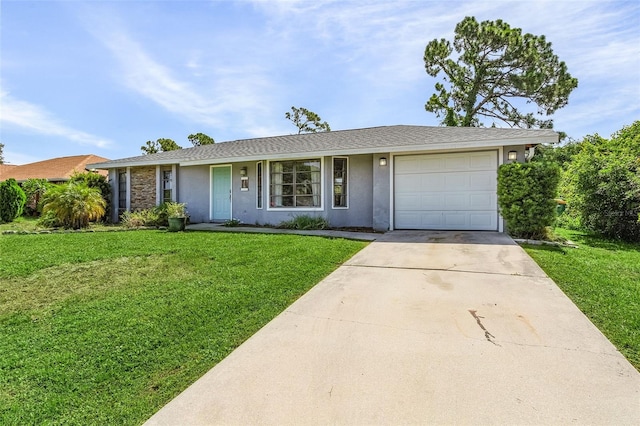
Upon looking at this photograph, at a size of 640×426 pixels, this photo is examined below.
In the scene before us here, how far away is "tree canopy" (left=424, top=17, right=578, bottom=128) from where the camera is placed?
19.0 m

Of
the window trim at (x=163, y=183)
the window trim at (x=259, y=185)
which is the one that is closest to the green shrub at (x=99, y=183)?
the window trim at (x=163, y=183)

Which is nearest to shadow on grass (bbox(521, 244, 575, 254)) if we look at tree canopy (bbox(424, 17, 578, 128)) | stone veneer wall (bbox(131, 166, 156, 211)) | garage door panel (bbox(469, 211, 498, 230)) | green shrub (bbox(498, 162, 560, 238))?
green shrub (bbox(498, 162, 560, 238))

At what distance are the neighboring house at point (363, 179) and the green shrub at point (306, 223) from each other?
29 centimetres

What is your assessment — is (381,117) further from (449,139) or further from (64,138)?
(64,138)

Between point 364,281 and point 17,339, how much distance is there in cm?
373

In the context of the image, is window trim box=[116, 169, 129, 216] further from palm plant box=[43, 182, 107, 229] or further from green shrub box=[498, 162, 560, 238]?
green shrub box=[498, 162, 560, 238]

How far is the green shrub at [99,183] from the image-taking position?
14.0m

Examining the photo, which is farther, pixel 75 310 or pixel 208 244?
pixel 208 244

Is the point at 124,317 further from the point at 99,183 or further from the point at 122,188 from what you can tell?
the point at 99,183

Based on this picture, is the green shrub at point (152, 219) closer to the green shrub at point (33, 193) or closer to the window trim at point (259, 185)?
the window trim at point (259, 185)

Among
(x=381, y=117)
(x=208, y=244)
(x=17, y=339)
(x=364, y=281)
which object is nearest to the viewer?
(x=17, y=339)

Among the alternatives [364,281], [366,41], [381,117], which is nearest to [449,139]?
[366,41]

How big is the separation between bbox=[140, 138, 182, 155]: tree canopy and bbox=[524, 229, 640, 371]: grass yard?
3072 cm

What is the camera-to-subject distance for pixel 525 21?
1800cm
